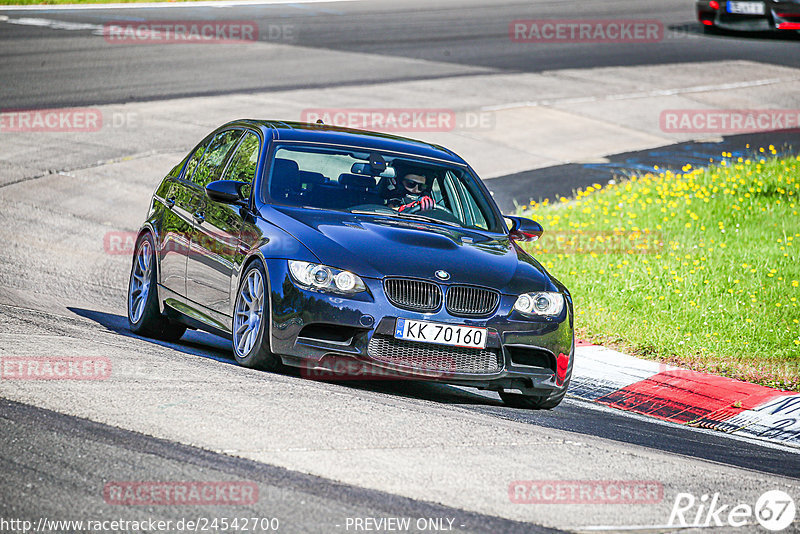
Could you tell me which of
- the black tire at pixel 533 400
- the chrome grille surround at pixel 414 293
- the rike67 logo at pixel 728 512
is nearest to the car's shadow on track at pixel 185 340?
the chrome grille surround at pixel 414 293

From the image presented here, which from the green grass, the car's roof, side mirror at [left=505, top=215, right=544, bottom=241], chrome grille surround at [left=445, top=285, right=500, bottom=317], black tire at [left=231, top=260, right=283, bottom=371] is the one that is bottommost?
the green grass

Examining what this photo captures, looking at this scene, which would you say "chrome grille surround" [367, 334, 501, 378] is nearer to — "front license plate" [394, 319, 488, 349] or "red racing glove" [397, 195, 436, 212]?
"front license plate" [394, 319, 488, 349]

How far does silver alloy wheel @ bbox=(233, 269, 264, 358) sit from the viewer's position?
7281 mm

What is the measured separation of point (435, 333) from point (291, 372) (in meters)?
0.95

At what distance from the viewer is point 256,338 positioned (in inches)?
286

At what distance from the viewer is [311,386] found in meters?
6.70

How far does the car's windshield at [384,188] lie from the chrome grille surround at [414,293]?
3.42ft

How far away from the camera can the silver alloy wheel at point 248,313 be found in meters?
7.28

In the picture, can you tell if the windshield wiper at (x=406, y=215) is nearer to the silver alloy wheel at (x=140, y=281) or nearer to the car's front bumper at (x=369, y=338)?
the car's front bumper at (x=369, y=338)

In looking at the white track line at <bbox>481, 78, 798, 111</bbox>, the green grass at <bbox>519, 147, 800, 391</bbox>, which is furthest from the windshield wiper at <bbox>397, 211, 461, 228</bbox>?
the white track line at <bbox>481, 78, 798, 111</bbox>

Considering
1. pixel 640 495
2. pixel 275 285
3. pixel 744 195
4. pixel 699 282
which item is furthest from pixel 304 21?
pixel 640 495

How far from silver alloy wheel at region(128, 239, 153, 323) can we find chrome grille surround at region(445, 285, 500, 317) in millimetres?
2955

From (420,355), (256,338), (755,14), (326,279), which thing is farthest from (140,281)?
(755,14)

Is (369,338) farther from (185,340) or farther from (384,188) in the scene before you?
(185,340)
